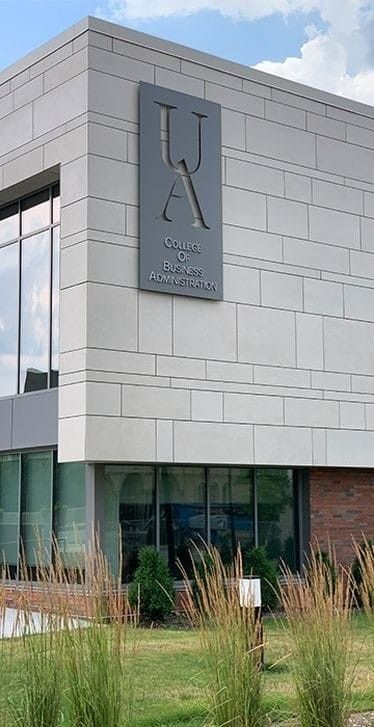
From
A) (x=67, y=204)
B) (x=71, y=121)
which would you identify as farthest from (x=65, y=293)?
(x=71, y=121)

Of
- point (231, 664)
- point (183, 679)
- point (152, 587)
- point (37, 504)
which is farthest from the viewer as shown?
point (37, 504)

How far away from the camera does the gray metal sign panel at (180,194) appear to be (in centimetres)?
1506

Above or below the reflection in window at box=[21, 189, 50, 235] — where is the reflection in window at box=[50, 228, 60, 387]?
below

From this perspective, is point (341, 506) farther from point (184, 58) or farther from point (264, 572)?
point (184, 58)

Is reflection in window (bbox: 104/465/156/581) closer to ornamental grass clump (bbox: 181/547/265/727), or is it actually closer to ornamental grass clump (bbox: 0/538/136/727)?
ornamental grass clump (bbox: 181/547/265/727)

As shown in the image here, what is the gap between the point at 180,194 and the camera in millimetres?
15500

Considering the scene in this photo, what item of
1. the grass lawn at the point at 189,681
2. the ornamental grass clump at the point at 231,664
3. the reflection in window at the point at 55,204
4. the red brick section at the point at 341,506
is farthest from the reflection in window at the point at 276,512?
the ornamental grass clump at the point at 231,664

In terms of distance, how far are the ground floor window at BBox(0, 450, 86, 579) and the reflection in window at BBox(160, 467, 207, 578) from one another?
126 cm

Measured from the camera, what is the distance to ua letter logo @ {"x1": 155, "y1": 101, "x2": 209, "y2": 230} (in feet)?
50.4

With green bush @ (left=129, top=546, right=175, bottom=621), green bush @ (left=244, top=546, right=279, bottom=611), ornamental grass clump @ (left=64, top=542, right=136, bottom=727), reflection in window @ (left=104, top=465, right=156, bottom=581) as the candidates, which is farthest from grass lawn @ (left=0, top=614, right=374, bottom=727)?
green bush @ (left=244, top=546, right=279, bottom=611)

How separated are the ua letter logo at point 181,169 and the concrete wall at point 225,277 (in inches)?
19.9

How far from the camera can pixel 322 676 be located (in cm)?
640

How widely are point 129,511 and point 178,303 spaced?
3.13 m

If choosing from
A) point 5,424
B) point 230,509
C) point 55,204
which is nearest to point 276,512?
point 230,509
